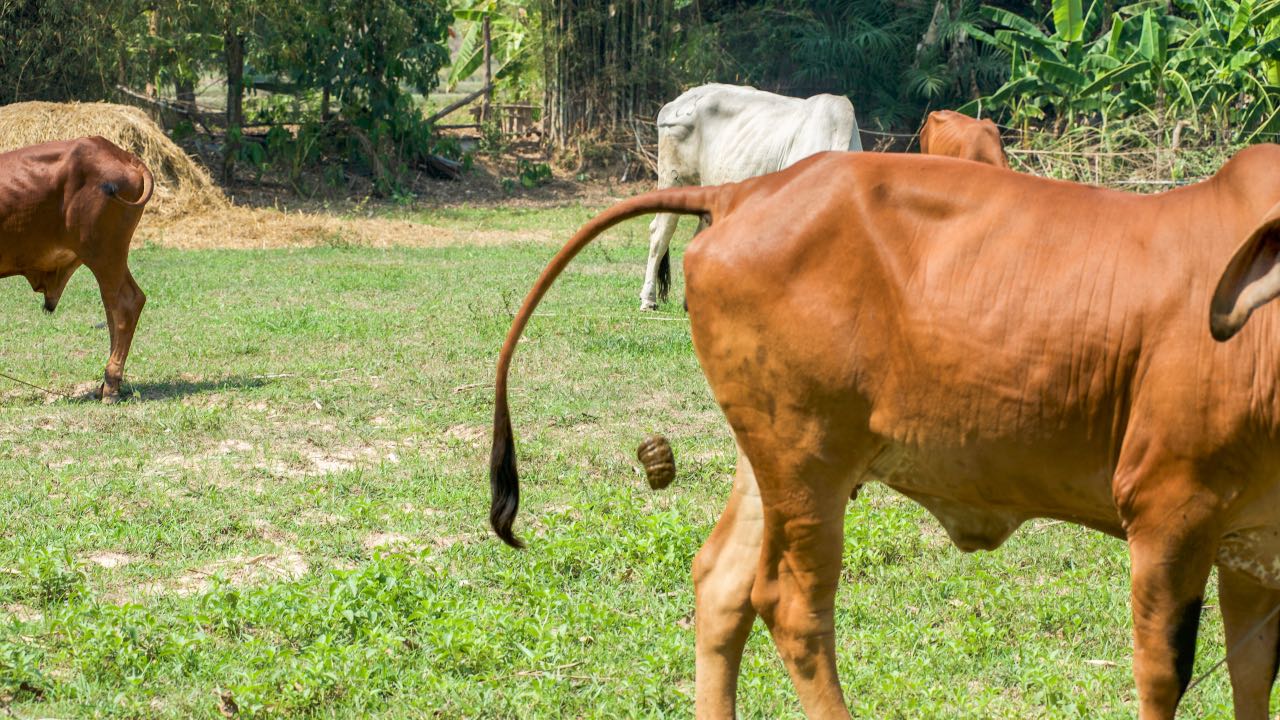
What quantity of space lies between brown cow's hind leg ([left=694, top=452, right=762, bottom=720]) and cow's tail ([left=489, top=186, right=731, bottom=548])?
52 cm

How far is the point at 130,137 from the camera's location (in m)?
15.4

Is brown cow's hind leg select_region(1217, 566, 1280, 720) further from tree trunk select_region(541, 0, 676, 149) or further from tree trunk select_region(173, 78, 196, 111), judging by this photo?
tree trunk select_region(173, 78, 196, 111)

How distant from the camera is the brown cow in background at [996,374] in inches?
112

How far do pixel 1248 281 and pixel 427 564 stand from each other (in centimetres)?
318

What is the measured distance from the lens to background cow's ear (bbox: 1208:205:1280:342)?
238 cm

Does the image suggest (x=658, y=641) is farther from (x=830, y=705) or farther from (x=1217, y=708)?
(x=1217, y=708)

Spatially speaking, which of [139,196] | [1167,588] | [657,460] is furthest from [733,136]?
[1167,588]

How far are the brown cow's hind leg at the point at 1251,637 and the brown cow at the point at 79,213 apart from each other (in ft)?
20.5

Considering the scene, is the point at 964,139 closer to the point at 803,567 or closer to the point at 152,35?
the point at 803,567

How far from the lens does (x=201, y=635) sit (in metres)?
4.13

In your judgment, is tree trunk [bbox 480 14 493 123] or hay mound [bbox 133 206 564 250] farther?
tree trunk [bbox 480 14 493 123]

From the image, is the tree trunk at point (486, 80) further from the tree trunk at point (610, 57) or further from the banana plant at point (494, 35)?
the tree trunk at point (610, 57)

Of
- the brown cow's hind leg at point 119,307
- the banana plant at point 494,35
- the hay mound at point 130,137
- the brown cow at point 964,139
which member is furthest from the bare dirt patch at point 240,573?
the banana plant at point 494,35

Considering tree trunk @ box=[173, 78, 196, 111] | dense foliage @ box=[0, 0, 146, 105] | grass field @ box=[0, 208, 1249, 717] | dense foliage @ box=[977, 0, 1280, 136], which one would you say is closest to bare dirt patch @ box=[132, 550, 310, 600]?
grass field @ box=[0, 208, 1249, 717]
